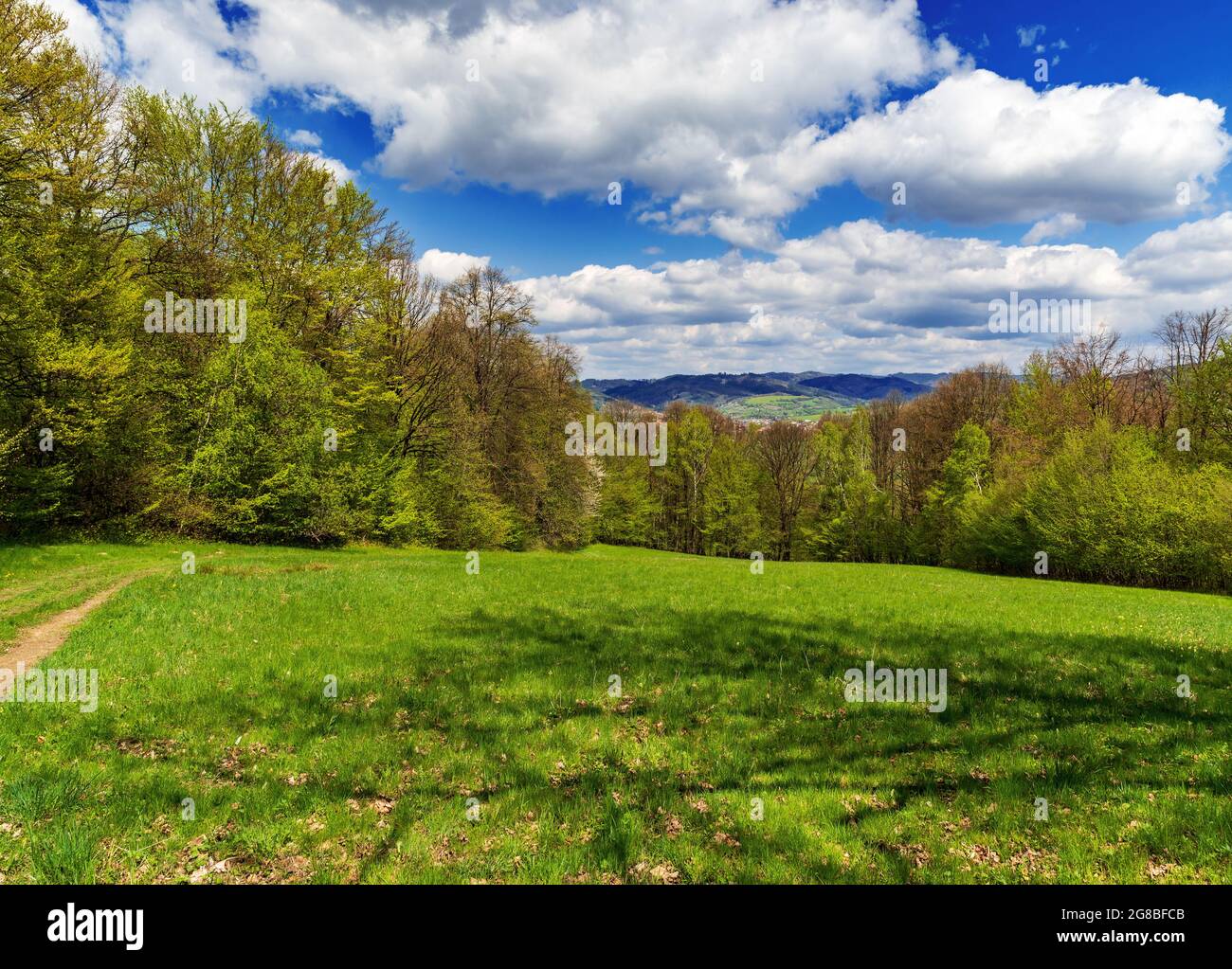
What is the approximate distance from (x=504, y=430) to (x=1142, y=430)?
53.0m

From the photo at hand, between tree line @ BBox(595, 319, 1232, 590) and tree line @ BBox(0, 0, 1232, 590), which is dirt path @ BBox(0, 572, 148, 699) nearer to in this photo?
tree line @ BBox(0, 0, 1232, 590)

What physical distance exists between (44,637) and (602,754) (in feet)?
42.9

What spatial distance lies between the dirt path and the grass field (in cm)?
52

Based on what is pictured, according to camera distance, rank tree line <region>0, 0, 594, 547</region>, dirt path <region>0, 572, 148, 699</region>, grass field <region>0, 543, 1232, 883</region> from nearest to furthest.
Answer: grass field <region>0, 543, 1232, 883</region>
dirt path <region>0, 572, 148, 699</region>
tree line <region>0, 0, 594, 547</region>

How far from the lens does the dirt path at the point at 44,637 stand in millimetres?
10656

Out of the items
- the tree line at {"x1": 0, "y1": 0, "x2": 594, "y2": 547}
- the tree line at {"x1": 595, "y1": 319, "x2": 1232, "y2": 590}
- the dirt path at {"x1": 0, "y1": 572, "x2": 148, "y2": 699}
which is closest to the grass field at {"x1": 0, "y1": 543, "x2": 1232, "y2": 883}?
the dirt path at {"x1": 0, "y1": 572, "x2": 148, "y2": 699}

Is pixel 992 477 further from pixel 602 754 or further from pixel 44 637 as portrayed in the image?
pixel 44 637

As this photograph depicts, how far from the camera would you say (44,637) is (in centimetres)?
1220

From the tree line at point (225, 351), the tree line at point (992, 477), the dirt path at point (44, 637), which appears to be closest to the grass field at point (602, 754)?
the dirt path at point (44, 637)

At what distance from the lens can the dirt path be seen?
10.7 m

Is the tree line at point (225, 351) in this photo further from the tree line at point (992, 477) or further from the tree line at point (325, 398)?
the tree line at point (992, 477)

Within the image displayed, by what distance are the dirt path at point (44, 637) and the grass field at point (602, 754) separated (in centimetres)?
52

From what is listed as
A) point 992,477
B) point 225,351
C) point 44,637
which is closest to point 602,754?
point 44,637
